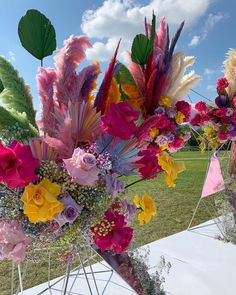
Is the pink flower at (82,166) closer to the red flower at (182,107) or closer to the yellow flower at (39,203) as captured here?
the yellow flower at (39,203)

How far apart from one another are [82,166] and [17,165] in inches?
6.8

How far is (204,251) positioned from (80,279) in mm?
1252

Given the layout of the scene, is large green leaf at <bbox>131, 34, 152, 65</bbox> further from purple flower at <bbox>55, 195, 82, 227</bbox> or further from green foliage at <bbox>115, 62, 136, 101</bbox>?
purple flower at <bbox>55, 195, 82, 227</bbox>

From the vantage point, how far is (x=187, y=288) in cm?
240

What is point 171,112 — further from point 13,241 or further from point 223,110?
point 223,110

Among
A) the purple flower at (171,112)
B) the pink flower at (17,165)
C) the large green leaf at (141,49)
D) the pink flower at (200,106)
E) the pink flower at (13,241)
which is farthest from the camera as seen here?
the pink flower at (200,106)

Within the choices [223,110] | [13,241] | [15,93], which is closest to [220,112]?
[223,110]

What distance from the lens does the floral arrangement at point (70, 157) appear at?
0.96 metres

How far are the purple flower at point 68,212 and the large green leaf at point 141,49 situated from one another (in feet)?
1.91

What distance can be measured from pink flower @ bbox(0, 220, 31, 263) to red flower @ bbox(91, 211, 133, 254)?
24cm

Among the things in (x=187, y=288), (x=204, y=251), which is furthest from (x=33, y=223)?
(x=204, y=251)

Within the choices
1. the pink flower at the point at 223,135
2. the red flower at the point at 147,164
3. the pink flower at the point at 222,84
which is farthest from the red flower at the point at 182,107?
the pink flower at the point at 223,135

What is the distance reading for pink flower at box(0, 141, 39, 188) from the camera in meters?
0.90

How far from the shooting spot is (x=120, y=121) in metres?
0.98
